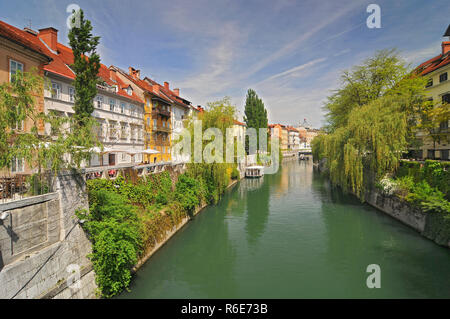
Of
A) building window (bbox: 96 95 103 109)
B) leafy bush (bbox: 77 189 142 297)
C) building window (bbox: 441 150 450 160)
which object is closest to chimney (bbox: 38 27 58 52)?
building window (bbox: 96 95 103 109)

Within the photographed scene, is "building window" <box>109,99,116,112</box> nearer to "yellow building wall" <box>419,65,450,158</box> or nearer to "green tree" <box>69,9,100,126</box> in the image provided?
"green tree" <box>69,9,100,126</box>

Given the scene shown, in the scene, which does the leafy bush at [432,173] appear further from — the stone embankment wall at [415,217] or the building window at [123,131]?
the building window at [123,131]

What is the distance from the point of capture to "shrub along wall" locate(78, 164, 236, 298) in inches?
385

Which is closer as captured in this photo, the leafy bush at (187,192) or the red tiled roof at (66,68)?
the leafy bush at (187,192)

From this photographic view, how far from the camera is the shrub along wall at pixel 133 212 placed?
978 cm

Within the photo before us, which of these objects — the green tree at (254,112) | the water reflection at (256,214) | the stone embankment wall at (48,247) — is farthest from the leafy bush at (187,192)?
the green tree at (254,112)

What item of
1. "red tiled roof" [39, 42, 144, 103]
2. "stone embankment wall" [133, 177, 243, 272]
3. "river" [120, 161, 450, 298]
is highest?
"red tiled roof" [39, 42, 144, 103]

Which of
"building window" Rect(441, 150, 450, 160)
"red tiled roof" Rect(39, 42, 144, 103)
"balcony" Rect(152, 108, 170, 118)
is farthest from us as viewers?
"balcony" Rect(152, 108, 170, 118)

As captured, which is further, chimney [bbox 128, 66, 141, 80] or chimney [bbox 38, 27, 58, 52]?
chimney [bbox 128, 66, 141, 80]

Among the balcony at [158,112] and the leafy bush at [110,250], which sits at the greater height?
the balcony at [158,112]

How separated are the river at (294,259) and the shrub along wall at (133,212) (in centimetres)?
100

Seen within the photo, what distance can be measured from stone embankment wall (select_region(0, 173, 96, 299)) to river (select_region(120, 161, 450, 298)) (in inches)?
92.7

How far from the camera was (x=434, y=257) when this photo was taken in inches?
506
